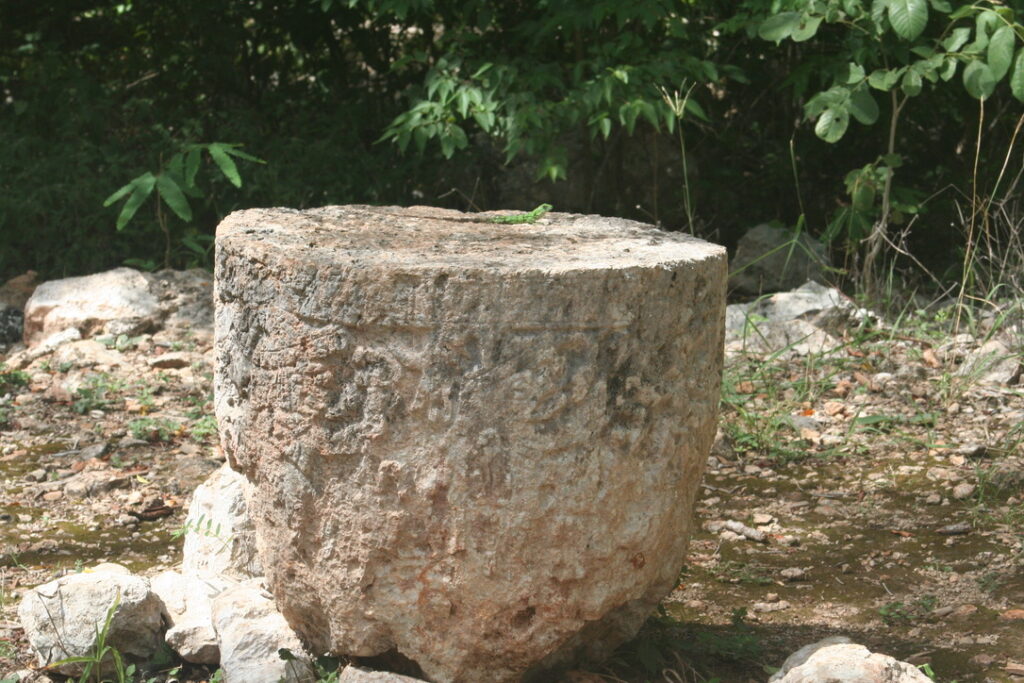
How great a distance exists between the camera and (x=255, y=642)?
2.62 meters

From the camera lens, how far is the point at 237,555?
9.96 ft

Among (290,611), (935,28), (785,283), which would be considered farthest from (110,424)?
(935,28)

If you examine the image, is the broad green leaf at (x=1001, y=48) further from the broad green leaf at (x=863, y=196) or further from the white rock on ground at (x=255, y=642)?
the white rock on ground at (x=255, y=642)

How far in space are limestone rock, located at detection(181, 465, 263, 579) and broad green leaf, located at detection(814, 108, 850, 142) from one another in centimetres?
281

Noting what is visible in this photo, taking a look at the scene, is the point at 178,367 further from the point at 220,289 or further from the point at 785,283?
the point at 785,283

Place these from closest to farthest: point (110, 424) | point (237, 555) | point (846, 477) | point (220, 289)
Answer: point (220, 289) < point (237, 555) < point (846, 477) < point (110, 424)

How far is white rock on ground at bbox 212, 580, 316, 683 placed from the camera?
2570 millimetres

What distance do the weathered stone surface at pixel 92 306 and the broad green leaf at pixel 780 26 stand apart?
2926 mm

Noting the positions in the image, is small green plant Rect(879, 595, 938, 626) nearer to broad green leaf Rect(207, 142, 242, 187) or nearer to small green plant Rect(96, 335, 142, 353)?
broad green leaf Rect(207, 142, 242, 187)

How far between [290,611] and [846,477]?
2189 mm

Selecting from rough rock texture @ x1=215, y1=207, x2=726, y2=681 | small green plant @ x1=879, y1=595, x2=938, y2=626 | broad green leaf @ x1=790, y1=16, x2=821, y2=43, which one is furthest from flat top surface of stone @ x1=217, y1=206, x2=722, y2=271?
broad green leaf @ x1=790, y1=16, x2=821, y2=43

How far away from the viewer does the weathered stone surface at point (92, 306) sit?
5.23 meters

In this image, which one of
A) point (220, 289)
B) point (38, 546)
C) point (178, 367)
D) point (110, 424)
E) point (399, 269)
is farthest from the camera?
point (178, 367)

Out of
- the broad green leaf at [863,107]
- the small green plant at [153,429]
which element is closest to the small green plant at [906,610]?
the broad green leaf at [863,107]
